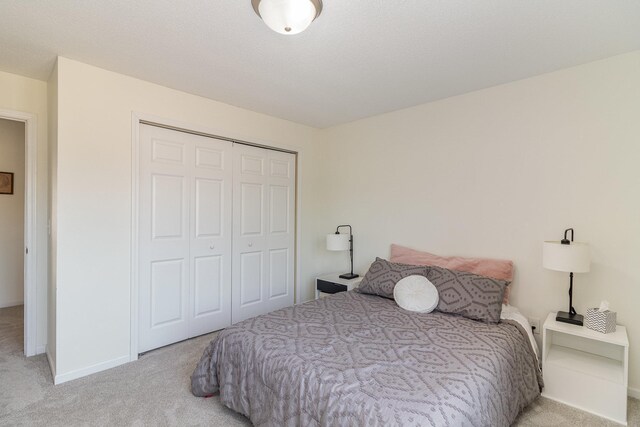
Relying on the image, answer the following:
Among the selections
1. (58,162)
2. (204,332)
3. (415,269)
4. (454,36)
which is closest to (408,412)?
(415,269)

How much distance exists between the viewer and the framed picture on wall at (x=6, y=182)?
156 inches

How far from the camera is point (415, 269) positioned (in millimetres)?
2678

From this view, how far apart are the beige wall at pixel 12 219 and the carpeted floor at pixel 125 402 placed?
1.93 m

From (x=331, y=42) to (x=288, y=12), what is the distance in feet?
1.83

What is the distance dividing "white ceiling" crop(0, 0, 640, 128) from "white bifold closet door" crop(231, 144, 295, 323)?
3.15 ft

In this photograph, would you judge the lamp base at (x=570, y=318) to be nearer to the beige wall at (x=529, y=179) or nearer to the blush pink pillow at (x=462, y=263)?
Answer: the beige wall at (x=529, y=179)

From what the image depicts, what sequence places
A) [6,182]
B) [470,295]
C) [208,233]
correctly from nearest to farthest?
[470,295]
[208,233]
[6,182]

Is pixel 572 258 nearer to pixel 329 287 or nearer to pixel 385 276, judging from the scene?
pixel 385 276

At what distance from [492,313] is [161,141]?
3.01 metres

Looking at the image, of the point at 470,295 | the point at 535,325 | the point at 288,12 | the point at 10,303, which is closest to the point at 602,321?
the point at 535,325

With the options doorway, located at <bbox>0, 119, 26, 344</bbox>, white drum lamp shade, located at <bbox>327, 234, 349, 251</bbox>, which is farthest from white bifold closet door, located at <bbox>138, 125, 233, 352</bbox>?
doorway, located at <bbox>0, 119, 26, 344</bbox>

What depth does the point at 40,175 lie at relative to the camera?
8.88ft

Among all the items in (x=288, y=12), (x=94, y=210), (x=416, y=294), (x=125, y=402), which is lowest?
(x=125, y=402)

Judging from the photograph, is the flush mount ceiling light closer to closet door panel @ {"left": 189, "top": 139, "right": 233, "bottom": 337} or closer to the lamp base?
closet door panel @ {"left": 189, "top": 139, "right": 233, "bottom": 337}
